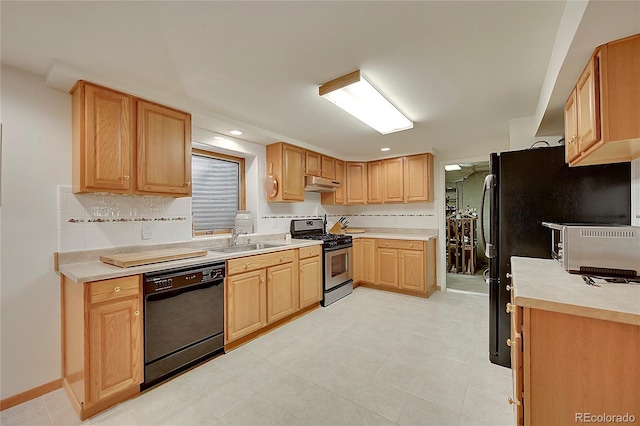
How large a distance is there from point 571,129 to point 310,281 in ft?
9.10

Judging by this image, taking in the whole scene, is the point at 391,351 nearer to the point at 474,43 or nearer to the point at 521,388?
the point at 521,388

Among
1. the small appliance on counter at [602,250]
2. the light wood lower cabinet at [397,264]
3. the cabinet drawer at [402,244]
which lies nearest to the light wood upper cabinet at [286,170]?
the light wood lower cabinet at [397,264]

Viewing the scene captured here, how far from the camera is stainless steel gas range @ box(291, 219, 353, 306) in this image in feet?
12.0

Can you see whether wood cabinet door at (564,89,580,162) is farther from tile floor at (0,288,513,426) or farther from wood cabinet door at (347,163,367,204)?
wood cabinet door at (347,163,367,204)

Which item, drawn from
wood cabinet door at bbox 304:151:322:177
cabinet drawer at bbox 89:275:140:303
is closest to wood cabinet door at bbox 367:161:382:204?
wood cabinet door at bbox 304:151:322:177

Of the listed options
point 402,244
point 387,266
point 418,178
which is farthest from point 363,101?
point 387,266

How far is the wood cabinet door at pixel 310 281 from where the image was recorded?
3.26 m

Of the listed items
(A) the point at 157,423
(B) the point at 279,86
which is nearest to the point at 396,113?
(B) the point at 279,86

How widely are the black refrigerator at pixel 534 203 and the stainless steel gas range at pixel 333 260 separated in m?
1.93

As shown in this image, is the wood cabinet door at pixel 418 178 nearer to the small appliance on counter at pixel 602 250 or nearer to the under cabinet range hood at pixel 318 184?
the under cabinet range hood at pixel 318 184

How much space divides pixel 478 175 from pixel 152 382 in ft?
22.6

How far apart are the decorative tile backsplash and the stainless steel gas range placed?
1711 mm

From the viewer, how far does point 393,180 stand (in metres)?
4.50

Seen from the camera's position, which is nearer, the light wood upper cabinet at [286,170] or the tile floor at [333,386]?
the tile floor at [333,386]
